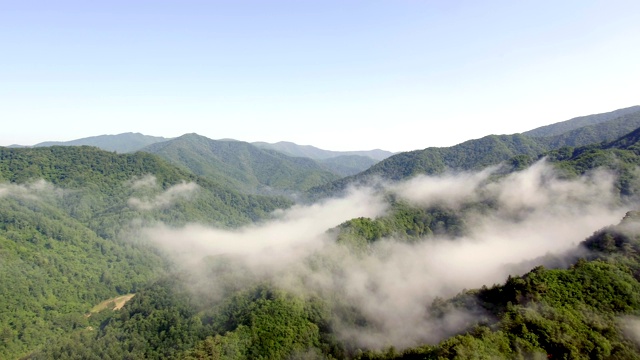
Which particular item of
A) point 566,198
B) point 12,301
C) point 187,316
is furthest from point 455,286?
point 12,301

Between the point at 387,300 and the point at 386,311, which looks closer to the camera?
the point at 386,311

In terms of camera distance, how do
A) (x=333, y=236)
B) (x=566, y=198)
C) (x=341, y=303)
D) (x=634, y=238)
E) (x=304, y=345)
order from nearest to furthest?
(x=634, y=238) < (x=304, y=345) < (x=341, y=303) < (x=333, y=236) < (x=566, y=198)

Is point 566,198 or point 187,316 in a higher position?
point 566,198

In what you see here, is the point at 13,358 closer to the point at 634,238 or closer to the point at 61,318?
the point at 61,318

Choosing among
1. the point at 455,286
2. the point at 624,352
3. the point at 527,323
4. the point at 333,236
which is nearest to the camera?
the point at 624,352

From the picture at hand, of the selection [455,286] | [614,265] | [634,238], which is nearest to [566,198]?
[455,286]

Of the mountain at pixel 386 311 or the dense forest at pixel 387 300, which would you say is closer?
the mountain at pixel 386 311

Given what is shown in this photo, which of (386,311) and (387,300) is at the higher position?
(387,300)

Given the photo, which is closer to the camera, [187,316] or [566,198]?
[187,316]

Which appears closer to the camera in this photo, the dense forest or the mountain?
the mountain

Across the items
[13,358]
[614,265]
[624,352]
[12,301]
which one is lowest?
[13,358]
